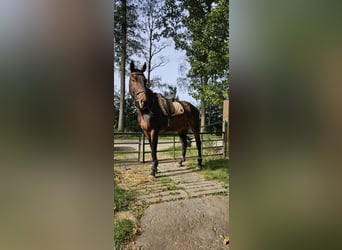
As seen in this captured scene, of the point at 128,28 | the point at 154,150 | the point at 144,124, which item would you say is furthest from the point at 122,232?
the point at 128,28

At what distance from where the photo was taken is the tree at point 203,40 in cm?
135

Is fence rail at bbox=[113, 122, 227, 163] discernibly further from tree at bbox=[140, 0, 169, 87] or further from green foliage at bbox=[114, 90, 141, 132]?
tree at bbox=[140, 0, 169, 87]

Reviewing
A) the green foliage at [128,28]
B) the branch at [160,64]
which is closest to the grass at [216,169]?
the branch at [160,64]

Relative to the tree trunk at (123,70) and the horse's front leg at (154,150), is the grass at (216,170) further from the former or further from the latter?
the tree trunk at (123,70)

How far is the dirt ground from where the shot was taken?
1284 mm

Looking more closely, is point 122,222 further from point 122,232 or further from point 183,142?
point 183,142

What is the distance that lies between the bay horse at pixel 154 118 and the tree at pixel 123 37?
0.05 metres

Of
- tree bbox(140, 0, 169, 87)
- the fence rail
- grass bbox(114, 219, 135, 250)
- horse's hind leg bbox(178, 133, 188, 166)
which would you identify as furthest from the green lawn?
tree bbox(140, 0, 169, 87)
